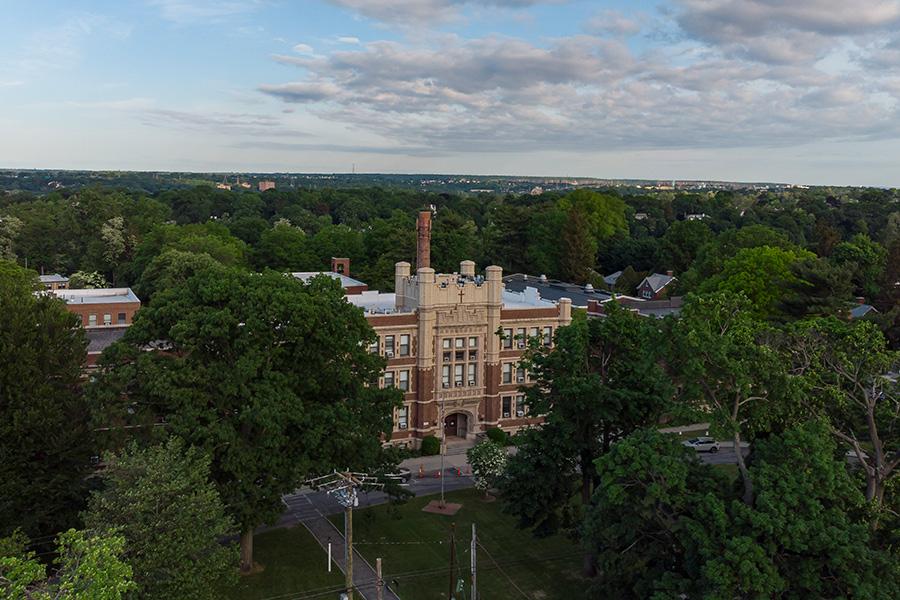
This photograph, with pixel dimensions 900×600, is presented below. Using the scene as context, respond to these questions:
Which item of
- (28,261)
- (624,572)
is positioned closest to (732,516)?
(624,572)

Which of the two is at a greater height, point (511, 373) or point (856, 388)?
point (856, 388)

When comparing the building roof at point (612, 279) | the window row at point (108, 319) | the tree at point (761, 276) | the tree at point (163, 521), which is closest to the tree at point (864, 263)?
the tree at point (761, 276)

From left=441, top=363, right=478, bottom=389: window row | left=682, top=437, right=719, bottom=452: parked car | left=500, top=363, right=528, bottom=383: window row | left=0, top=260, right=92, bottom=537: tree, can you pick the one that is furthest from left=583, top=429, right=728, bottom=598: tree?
left=682, top=437, right=719, bottom=452: parked car

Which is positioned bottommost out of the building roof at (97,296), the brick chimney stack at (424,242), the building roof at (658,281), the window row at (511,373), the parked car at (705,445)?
the parked car at (705,445)

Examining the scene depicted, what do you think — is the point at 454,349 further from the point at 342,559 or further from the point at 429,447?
the point at 342,559

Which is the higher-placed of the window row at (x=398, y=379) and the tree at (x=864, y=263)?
the tree at (x=864, y=263)

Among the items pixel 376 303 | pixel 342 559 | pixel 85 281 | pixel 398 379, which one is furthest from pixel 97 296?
pixel 342 559

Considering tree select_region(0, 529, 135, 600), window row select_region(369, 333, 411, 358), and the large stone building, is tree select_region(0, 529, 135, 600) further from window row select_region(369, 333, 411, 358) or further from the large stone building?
the large stone building

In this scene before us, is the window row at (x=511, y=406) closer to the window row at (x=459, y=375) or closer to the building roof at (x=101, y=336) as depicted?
the window row at (x=459, y=375)
